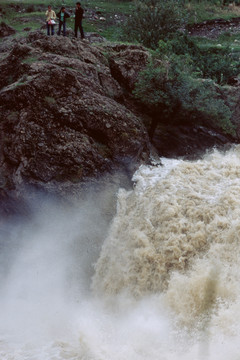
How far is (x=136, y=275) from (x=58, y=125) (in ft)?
14.9

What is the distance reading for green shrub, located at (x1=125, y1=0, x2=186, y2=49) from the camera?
1750 cm

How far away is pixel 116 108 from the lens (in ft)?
35.7

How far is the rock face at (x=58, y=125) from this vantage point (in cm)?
943

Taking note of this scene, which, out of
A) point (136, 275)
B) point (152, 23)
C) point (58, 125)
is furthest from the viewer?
point (152, 23)

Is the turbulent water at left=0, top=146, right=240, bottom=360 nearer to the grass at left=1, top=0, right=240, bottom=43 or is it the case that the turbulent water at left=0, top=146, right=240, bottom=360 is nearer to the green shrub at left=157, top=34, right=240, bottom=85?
the green shrub at left=157, top=34, right=240, bottom=85

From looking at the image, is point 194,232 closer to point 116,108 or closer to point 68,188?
point 68,188

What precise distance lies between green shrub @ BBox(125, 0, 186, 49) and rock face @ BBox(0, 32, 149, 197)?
23.1 feet

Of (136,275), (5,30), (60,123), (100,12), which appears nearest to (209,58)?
(60,123)

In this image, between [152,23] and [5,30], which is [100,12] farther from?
[5,30]

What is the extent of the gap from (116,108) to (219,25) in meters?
15.8

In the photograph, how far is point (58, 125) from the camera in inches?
388

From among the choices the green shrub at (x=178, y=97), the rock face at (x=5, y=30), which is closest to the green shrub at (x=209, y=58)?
the green shrub at (x=178, y=97)

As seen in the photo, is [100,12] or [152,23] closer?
[152,23]

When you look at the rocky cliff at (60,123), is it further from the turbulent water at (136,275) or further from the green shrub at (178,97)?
the green shrub at (178,97)
